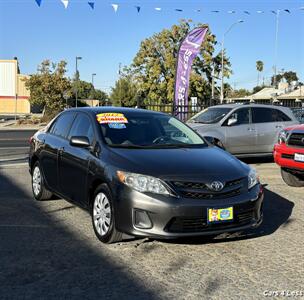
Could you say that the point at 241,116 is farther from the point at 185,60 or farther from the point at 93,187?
the point at 93,187

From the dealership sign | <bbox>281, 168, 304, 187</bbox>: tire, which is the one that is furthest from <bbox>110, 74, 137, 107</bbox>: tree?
<bbox>281, 168, 304, 187</bbox>: tire

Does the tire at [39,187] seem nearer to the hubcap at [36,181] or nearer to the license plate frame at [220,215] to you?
the hubcap at [36,181]

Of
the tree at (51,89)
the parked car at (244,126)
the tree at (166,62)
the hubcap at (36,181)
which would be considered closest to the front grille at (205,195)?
the hubcap at (36,181)

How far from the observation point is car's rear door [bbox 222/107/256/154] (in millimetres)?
11664

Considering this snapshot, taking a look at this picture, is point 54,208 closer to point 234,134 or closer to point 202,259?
point 202,259

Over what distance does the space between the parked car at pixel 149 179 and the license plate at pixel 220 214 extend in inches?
0.4

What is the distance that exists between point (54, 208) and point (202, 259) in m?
2.89

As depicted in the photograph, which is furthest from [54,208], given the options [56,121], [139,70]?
[139,70]

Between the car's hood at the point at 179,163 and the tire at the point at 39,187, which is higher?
the car's hood at the point at 179,163

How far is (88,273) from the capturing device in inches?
171

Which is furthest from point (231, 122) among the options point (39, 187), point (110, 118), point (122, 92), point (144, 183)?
point (122, 92)

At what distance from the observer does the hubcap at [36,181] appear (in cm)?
730

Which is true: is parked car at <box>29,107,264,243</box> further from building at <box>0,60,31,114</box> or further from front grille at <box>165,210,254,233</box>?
building at <box>0,60,31,114</box>

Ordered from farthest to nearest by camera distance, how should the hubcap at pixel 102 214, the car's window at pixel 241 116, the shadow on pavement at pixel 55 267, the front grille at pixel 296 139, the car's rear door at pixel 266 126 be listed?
the car's rear door at pixel 266 126 → the car's window at pixel 241 116 → the front grille at pixel 296 139 → the hubcap at pixel 102 214 → the shadow on pavement at pixel 55 267
